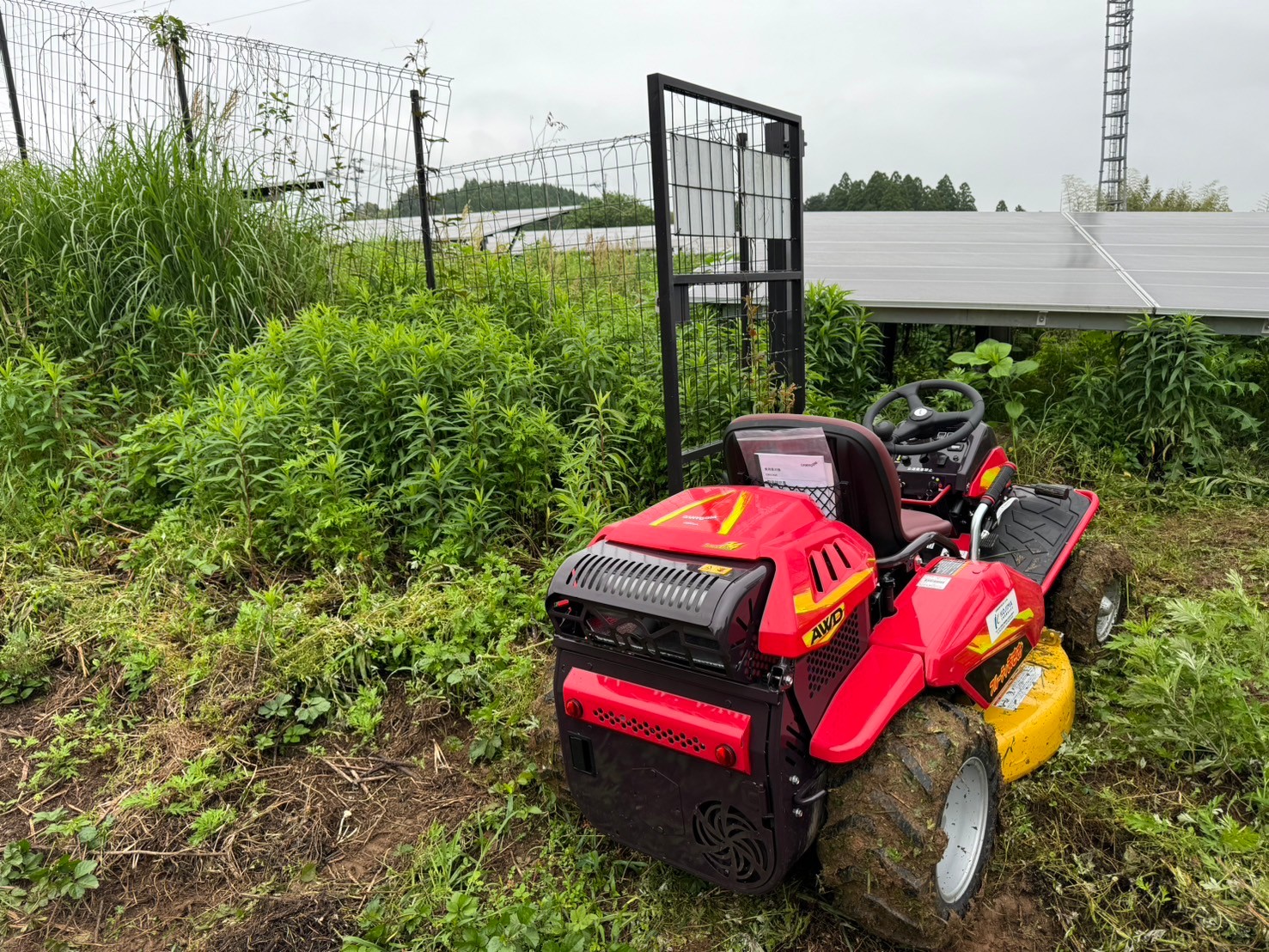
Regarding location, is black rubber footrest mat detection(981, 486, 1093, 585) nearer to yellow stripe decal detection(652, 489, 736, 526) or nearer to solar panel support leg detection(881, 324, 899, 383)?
yellow stripe decal detection(652, 489, 736, 526)

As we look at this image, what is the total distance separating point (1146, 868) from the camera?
2.32 metres

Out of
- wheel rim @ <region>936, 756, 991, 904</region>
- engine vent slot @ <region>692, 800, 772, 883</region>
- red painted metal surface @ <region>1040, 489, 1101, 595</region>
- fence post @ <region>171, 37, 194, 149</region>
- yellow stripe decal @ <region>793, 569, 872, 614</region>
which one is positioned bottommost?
wheel rim @ <region>936, 756, 991, 904</region>

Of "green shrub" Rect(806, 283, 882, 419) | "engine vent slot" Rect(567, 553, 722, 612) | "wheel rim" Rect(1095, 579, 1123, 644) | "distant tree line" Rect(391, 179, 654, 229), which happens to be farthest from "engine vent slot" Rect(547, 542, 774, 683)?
"green shrub" Rect(806, 283, 882, 419)

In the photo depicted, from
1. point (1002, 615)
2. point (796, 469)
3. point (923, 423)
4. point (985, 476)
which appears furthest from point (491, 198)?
point (1002, 615)

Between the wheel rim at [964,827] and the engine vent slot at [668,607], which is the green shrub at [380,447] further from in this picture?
the wheel rim at [964,827]

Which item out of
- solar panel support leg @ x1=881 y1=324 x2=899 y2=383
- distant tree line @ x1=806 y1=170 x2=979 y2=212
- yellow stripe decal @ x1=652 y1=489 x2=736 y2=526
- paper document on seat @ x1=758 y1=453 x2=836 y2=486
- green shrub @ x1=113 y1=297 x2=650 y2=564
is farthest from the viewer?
distant tree line @ x1=806 y1=170 x2=979 y2=212

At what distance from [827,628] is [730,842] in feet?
1.77

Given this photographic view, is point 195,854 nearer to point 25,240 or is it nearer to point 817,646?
point 817,646

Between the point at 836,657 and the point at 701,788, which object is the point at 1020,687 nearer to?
the point at 836,657

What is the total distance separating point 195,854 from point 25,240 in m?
4.44

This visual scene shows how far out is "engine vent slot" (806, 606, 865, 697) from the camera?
6.67 feet

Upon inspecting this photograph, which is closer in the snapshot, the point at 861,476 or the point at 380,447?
the point at 861,476

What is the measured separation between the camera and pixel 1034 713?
270 cm

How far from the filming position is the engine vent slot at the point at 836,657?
80.0 inches
